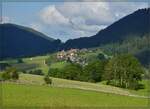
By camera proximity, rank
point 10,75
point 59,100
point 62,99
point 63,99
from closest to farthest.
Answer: point 59,100
point 62,99
point 63,99
point 10,75

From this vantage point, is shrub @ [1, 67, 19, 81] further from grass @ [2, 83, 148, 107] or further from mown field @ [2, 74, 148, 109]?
grass @ [2, 83, 148, 107]

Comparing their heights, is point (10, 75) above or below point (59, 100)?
above

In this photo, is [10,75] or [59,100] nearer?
[59,100]

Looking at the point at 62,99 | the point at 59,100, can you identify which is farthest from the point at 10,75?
the point at 59,100

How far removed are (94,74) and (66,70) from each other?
40.2 feet

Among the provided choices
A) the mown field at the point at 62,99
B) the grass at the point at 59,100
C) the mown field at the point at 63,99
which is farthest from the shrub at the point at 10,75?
the grass at the point at 59,100

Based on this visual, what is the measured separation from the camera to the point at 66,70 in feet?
575

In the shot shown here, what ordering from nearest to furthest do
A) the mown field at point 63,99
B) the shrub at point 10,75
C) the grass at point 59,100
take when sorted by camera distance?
the mown field at point 63,99
the grass at point 59,100
the shrub at point 10,75

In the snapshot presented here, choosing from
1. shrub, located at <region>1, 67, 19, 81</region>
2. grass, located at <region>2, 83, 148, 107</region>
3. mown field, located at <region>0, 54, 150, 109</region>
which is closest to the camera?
mown field, located at <region>0, 54, 150, 109</region>

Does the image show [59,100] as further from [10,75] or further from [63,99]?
[10,75]

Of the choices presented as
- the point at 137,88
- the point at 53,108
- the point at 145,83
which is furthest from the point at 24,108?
the point at 145,83

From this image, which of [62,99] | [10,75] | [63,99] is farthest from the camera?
[10,75]

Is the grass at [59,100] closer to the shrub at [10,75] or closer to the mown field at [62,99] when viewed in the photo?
the mown field at [62,99]

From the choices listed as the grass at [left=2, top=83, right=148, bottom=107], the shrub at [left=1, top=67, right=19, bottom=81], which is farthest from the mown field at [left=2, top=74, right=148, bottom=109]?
the shrub at [left=1, top=67, right=19, bottom=81]
